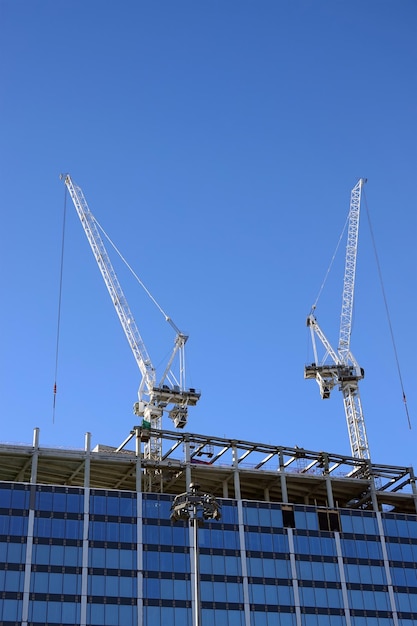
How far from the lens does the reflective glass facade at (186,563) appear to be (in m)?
105

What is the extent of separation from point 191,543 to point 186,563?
242 centimetres

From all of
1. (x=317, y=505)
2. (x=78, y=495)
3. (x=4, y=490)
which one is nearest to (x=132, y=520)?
(x=78, y=495)

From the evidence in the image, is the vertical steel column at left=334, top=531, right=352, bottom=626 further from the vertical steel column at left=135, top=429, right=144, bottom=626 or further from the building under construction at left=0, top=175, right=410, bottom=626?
the vertical steel column at left=135, top=429, right=144, bottom=626

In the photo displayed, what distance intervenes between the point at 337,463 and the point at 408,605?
21.2 meters

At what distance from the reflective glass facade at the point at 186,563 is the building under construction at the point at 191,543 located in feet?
0.42

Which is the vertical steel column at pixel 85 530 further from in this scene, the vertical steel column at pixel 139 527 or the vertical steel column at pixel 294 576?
the vertical steel column at pixel 294 576

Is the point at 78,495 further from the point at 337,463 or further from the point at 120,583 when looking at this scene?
the point at 337,463

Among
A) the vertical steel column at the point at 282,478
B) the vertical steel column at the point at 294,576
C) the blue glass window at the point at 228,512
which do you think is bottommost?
the vertical steel column at the point at 294,576

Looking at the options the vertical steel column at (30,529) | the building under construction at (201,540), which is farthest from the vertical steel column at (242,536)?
the vertical steel column at (30,529)

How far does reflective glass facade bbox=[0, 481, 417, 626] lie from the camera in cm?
10531

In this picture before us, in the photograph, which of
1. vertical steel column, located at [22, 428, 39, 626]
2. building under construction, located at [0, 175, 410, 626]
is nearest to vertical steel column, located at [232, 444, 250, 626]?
building under construction, located at [0, 175, 410, 626]

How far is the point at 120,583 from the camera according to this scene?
4225 inches

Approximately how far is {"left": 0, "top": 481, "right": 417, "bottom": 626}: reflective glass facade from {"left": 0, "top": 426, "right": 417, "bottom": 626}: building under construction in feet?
0.42

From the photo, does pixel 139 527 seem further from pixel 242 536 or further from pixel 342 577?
pixel 342 577
